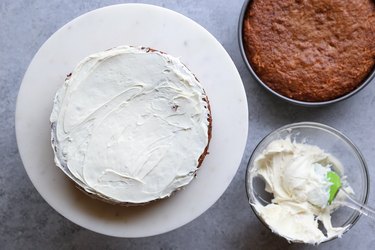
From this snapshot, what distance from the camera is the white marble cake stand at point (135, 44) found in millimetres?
1771

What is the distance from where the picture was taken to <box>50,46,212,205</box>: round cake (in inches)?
65.7

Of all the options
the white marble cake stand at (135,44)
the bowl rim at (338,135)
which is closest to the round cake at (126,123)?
the white marble cake stand at (135,44)

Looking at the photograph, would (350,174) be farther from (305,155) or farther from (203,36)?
(203,36)

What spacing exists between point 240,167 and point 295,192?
244 mm

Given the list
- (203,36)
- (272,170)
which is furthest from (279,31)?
(272,170)

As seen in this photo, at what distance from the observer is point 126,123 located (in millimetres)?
1682

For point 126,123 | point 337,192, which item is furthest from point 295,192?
point 126,123

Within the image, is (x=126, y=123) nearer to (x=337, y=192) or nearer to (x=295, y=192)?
(x=295, y=192)

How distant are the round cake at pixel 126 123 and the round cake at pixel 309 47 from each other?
39 centimetres

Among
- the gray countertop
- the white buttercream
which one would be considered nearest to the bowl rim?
the white buttercream

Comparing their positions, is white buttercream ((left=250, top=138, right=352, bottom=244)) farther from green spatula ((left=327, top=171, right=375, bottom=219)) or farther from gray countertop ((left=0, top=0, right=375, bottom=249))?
gray countertop ((left=0, top=0, right=375, bottom=249))

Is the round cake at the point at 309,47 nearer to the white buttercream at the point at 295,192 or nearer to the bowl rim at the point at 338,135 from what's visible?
the bowl rim at the point at 338,135

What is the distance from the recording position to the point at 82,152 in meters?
1.67

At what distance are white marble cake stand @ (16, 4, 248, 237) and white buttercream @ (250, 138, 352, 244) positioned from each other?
18cm
